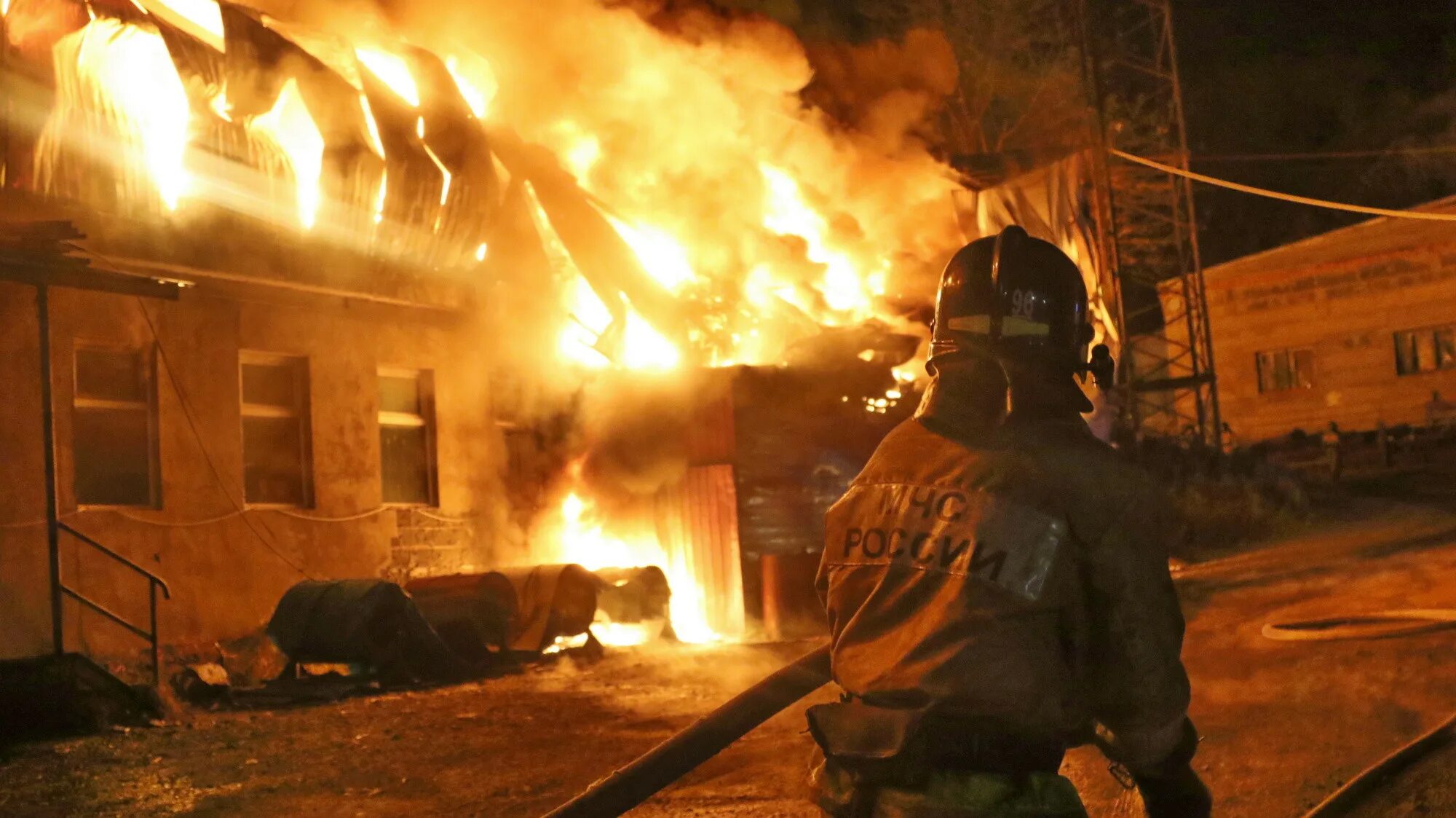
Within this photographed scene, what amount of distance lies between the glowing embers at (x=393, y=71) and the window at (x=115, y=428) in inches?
177

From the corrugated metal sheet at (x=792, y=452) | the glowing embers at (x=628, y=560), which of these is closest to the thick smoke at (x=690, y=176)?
the glowing embers at (x=628, y=560)

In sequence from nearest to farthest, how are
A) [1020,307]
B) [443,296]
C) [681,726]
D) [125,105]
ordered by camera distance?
[1020,307] < [681,726] < [125,105] < [443,296]

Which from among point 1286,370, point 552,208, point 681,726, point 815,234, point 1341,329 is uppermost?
point 552,208

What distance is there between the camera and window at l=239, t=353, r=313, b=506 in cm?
1291

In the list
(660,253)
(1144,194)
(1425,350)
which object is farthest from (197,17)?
(1425,350)

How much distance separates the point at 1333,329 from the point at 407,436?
22050 millimetres

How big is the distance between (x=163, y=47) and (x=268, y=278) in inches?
96.3

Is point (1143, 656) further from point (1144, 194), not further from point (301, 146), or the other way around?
point (1144, 194)

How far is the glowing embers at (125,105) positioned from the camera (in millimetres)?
10859

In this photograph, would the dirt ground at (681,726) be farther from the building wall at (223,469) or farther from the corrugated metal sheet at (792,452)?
the corrugated metal sheet at (792,452)

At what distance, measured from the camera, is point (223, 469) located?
40.3 ft

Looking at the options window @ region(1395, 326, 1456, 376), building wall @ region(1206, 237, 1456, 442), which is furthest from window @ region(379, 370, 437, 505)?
window @ region(1395, 326, 1456, 376)

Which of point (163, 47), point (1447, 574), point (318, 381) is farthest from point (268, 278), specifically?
point (1447, 574)

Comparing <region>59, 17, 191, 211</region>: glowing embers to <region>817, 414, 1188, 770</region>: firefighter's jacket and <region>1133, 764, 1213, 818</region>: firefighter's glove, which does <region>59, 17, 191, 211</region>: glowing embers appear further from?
<region>1133, 764, 1213, 818</region>: firefighter's glove
